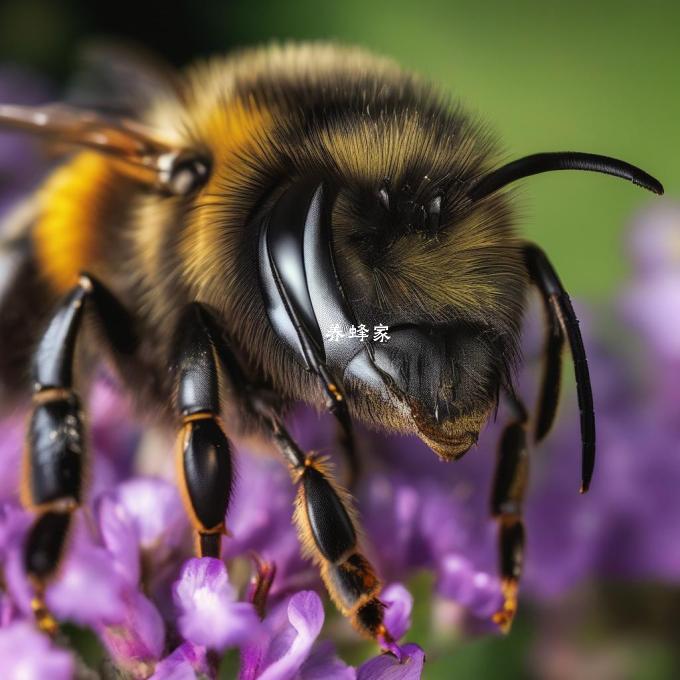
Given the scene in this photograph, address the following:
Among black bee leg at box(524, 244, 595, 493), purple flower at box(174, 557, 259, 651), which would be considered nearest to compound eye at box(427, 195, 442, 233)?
black bee leg at box(524, 244, 595, 493)

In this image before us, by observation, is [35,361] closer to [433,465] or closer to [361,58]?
[361,58]

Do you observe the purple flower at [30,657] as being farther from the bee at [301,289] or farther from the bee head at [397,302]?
the bee head at [397,302]

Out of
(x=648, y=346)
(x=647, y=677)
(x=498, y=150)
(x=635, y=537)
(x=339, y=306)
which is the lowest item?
(x=647, y=677)

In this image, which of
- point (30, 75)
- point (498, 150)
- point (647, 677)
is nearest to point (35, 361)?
point (498, 150)

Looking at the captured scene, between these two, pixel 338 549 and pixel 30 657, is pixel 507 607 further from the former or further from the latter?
pixel 30 657

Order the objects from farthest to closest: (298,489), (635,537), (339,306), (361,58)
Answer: (635,537) < (361,58) < (298,489) < (339,306)

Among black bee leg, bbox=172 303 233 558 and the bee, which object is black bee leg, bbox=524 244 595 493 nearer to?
the bee

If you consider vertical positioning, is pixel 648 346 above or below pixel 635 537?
above

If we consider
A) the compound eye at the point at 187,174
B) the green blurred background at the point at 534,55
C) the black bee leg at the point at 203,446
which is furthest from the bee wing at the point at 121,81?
the green blurred background at the point at 534,55
